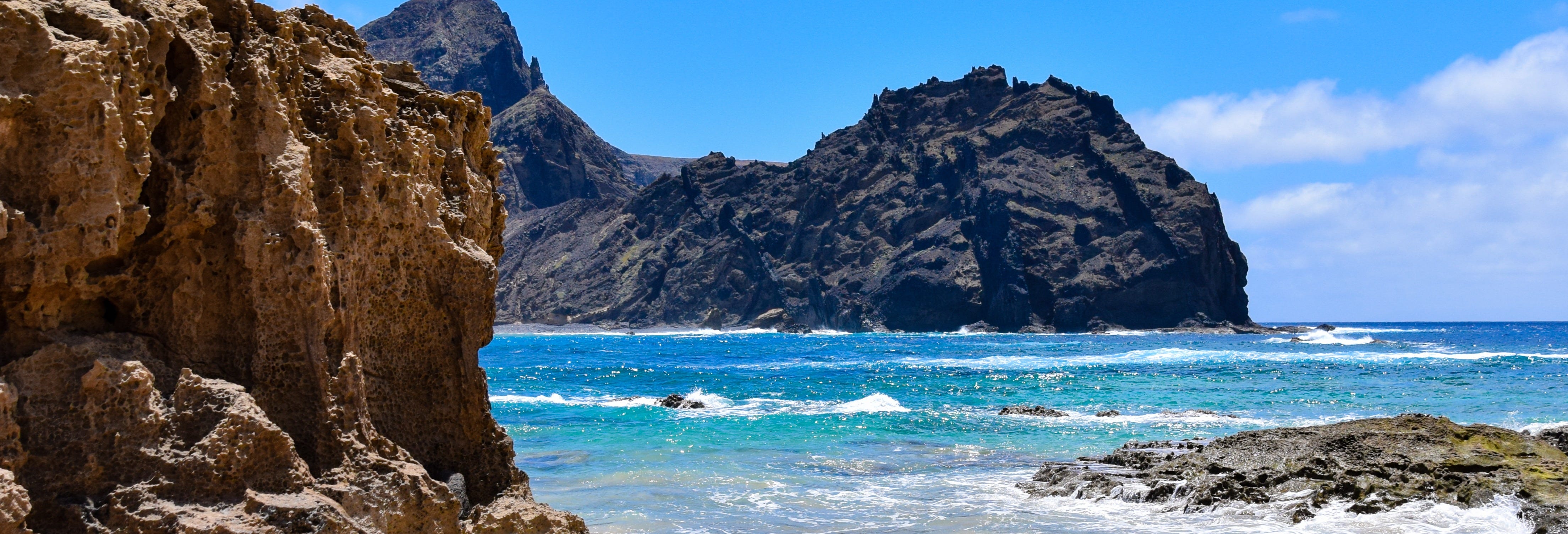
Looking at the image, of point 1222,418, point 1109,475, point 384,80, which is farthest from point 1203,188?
point 384,80

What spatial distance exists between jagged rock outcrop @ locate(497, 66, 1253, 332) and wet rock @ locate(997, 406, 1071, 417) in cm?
9871

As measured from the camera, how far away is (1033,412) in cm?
2356

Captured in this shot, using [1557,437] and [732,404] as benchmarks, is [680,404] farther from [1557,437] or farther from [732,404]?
[1557,437]

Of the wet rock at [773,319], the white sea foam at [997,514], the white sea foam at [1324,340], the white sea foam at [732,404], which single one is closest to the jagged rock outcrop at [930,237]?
the wet rock at [773,319]

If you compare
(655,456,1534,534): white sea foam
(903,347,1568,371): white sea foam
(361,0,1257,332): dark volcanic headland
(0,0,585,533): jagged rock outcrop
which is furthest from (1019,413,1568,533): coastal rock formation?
(361,0,1257,332): dark volcanic headland

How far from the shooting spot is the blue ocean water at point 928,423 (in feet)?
35.7

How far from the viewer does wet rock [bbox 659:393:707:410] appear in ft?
86.0

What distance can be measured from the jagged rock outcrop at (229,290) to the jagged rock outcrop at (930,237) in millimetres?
117968

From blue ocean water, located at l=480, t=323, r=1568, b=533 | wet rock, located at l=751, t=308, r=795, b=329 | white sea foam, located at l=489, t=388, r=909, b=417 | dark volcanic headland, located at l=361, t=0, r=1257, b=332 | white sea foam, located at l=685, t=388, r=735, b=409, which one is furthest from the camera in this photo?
wet rock, located at l=751, t=308, r=795, b=329

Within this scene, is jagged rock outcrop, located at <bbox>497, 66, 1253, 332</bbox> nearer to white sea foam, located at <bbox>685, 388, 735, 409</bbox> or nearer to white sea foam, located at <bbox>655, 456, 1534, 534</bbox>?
white sea foam, located at <bbox>685, 388, 735, 409</bbox>

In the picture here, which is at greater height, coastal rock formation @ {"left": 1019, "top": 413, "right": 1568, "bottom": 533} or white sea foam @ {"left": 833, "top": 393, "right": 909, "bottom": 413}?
coastal rock formation @ {"left": 1019, "top": 413, "right": 1568, "bottom": 533}

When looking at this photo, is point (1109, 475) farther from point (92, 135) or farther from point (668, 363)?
point (668, 363)

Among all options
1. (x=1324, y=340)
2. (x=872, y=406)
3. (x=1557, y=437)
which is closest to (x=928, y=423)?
(x=872, y=406)

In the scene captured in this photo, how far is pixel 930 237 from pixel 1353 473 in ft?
408
